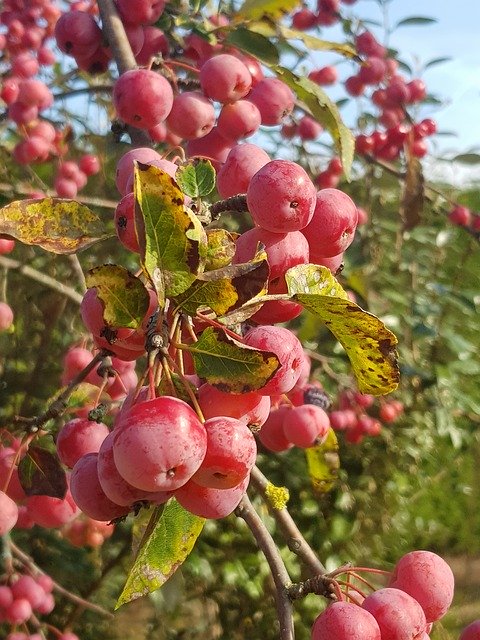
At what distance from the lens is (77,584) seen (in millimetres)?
2242

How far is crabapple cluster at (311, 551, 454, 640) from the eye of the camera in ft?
1.97

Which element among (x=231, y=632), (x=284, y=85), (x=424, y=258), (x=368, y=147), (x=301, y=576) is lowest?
(x=231, y=632)

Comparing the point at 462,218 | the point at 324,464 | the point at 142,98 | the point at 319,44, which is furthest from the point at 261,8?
the point at 462,218

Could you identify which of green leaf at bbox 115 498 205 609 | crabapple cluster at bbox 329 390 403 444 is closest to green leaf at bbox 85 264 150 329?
green leaf at bbox 115 498 205 609

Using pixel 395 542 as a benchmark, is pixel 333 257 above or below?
above

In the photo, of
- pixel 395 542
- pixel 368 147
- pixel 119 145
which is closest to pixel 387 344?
pixel 119 145

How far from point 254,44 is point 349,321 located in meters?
0.63

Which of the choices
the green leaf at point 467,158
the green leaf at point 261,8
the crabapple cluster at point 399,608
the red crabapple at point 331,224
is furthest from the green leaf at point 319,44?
the green leaf at point 467,158

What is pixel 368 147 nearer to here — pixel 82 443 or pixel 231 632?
pixel 82 443

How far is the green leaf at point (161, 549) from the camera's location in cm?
58

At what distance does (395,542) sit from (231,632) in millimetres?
1105

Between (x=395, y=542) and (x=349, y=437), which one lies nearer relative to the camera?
(x=349, y=437)

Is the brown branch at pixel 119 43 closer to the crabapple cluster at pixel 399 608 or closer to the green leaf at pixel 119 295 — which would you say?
the green leaf at pixel 119 295

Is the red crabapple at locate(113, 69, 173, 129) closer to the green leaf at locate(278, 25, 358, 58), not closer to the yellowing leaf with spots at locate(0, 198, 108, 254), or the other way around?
the yellowing leaf with spots at locate(0, 198, 108, 254)
